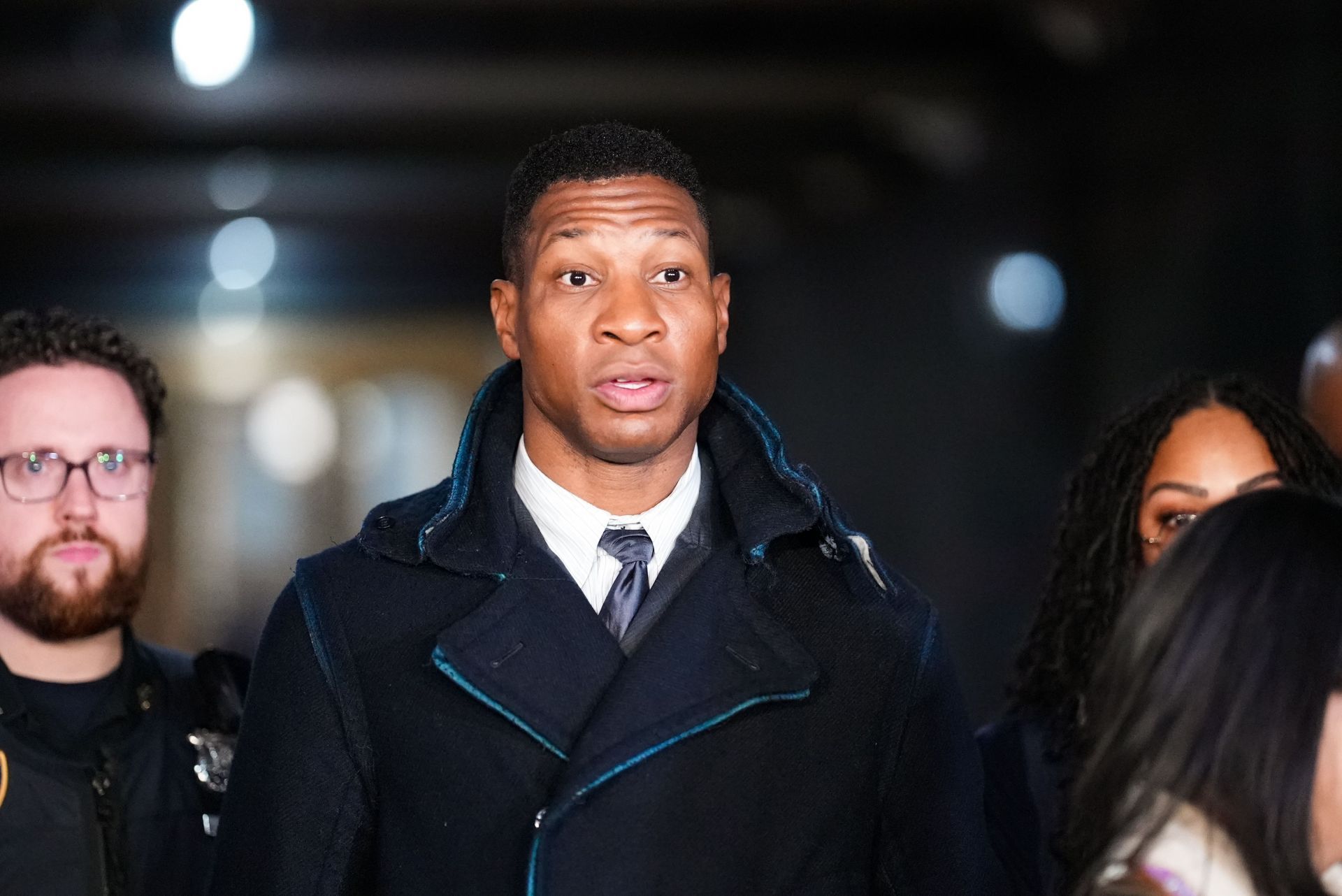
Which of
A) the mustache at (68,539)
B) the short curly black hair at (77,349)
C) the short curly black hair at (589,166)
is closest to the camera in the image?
the short curly black hair at (589,166)

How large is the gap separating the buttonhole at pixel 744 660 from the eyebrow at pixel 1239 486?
877 millimetres

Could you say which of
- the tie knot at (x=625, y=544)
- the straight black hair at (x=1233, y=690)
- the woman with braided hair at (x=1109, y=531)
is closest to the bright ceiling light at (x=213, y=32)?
the woman with braided hair at (x=1109, y=531)

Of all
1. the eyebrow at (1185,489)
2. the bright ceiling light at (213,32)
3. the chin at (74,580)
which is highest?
the bright ceiling light at (213,32)

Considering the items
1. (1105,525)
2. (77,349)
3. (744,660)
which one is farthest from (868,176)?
(744,660)

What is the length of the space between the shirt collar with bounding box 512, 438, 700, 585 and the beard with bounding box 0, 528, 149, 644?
81 cm

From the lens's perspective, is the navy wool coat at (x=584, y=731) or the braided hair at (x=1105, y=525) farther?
the braided hair at (x=1105, y=525)

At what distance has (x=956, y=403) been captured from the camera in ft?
28.0

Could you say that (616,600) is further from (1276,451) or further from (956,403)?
(956,403)

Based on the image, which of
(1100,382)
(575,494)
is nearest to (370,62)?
(1100,382)

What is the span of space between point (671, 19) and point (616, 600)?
5.96 metres

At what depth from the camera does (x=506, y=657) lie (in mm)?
2090

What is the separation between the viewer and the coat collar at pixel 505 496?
222 centimetres

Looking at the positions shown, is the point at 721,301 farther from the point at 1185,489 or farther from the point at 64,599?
the point at 64,599

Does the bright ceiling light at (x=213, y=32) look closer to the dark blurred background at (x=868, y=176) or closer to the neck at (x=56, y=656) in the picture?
the dark blurred background at (x=868, y=176)
